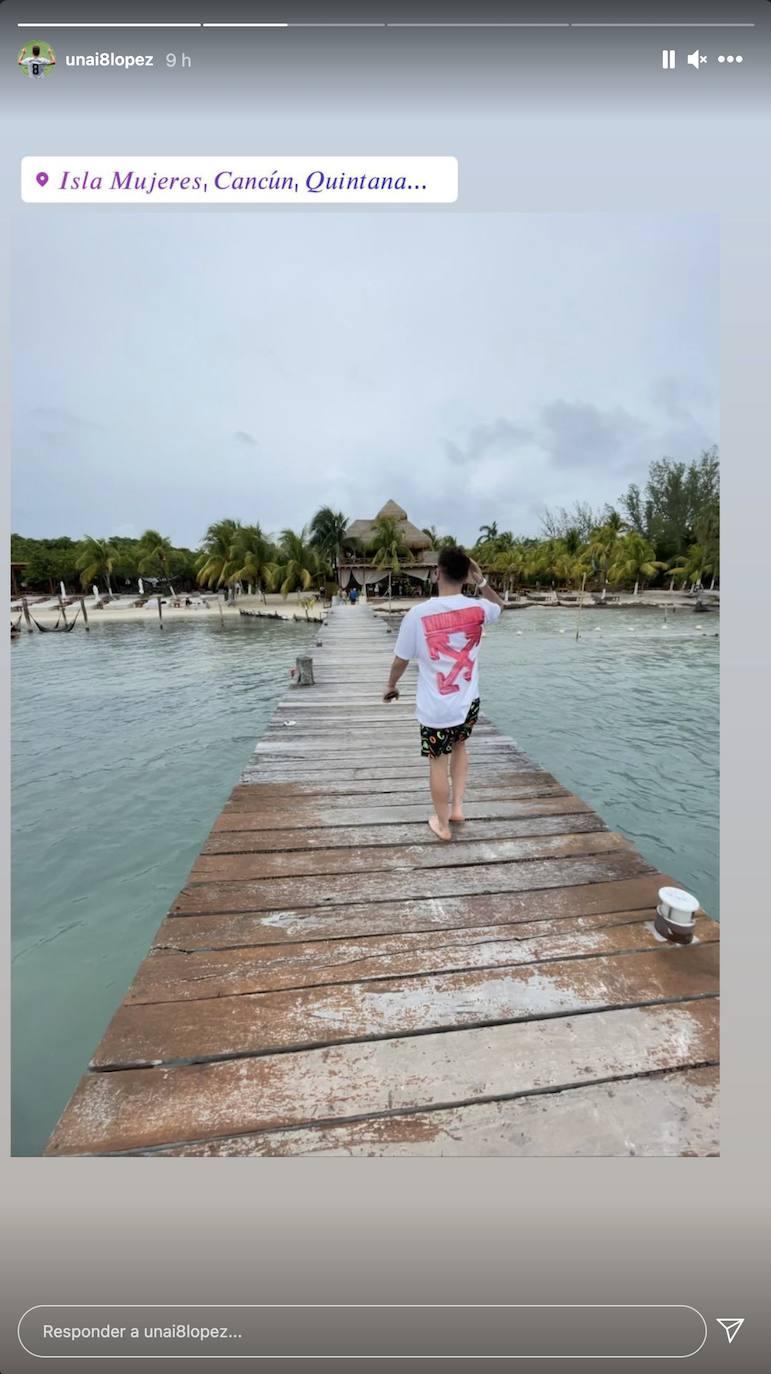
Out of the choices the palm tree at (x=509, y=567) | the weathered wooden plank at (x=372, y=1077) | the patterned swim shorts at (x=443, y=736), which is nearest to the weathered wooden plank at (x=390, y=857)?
the patterned swim shorts at (x=443, y=736)

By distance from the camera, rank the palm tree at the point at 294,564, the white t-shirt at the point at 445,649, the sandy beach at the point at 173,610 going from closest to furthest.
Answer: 1. the white t-shirt at the point at 445,649
2. the sandy beach at the point at 173,610
3. the palm tree at the point at 294,564

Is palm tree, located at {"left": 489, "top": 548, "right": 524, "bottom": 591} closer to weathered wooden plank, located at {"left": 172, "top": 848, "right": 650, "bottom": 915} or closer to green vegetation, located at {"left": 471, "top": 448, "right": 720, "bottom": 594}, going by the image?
green vegetation, located at {"left": 471, "top": 448, "right": 720, "bottom": 594}

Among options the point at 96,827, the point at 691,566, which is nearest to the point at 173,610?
Answer: the point at 96,827

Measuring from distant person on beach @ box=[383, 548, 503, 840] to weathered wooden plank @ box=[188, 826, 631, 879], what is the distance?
477 millimetres

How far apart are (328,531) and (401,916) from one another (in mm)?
43233

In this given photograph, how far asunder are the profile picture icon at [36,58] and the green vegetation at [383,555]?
38064mm

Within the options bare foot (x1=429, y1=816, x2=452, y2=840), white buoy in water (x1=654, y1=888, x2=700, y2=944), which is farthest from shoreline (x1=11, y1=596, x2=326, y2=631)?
white buoy in water (x1=654, y1=888, x2=700, y2=944)

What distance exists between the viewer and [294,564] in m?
39.7

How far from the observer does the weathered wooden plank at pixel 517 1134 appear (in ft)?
4.65

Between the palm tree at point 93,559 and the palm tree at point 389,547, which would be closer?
the palm tree at point 389,547

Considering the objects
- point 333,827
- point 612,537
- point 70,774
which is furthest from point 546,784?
point 612,537

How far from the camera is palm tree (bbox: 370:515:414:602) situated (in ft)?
134

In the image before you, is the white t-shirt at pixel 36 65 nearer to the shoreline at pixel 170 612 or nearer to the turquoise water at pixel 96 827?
the turquoise water at pixel 96 827

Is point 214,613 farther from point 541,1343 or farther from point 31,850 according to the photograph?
point 541,1343
